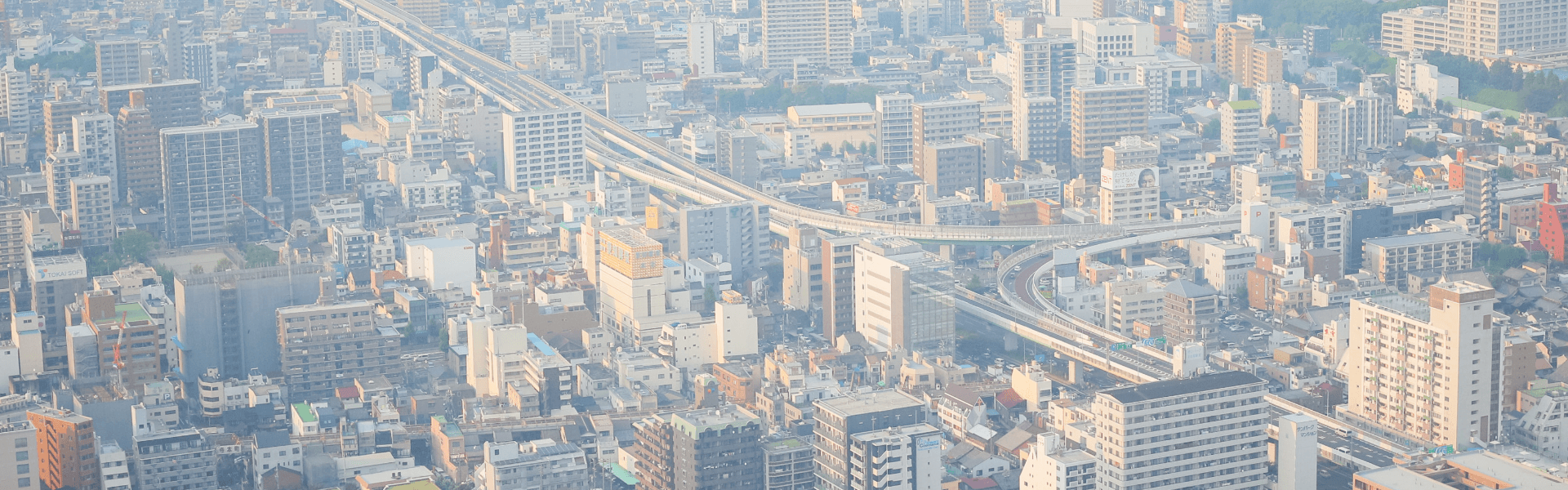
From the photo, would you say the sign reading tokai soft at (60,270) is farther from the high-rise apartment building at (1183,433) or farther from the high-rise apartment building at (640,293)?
the high-rise apartment building at (1183,433)

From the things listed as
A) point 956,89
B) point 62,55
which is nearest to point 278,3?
point 62,55

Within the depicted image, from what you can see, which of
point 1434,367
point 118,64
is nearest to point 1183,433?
point 1434,367

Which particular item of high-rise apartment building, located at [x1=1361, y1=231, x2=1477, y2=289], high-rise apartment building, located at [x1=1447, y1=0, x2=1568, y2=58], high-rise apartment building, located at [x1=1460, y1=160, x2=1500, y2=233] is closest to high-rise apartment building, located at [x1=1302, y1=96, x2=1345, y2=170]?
high-rise apartment building, located at [x1=1460, y1=160, x2=1500, y2=233]

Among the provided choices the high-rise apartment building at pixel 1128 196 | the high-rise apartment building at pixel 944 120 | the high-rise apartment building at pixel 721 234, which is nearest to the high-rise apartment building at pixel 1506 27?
the high-rise apartment building at pixel 944 120

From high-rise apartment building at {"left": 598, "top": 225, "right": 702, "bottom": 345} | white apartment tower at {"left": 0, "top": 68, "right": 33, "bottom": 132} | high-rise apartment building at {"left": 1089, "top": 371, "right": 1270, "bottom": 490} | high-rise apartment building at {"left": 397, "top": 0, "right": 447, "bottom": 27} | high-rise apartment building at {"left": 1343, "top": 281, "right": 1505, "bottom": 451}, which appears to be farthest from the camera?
high-rise apartment building at {"left": 397, "top": 0, "right": 447, "bottom": 27}

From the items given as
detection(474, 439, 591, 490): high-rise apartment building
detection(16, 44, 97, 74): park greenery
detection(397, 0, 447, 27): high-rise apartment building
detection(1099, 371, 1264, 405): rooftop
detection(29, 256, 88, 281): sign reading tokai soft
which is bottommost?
detection(474, 439, 591, 490): high-rise apartment building

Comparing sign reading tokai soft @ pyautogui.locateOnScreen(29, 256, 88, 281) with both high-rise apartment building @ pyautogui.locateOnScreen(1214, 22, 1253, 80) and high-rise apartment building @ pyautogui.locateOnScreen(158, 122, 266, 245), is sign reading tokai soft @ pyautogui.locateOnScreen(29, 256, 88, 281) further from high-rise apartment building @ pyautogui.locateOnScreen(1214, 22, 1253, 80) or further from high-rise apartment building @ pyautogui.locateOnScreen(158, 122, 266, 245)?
high-rise apartment building @ pyautogui.locateOnScreen(1214, 22, 1253, 80)
